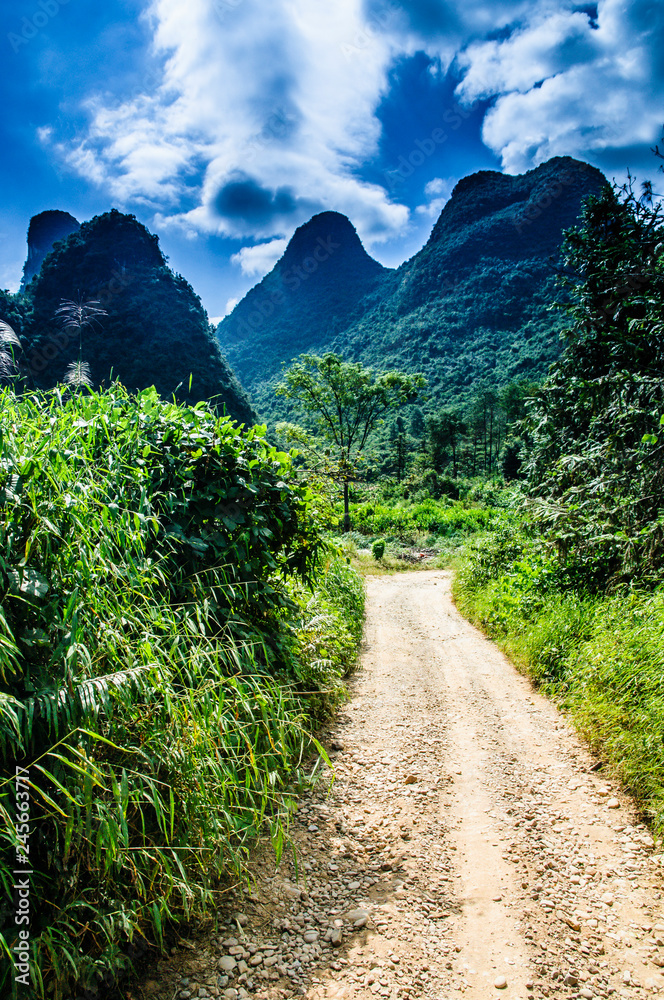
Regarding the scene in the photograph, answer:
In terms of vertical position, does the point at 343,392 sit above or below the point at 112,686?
above

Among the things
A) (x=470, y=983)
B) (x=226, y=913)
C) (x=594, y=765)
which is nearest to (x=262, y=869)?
(x=226, y=913)

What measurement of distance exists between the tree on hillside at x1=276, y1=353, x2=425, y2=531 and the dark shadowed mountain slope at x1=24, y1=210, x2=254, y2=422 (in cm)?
1769

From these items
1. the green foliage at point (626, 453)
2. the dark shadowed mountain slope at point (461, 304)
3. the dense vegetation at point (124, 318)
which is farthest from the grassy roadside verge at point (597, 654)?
the dark shadowed mountain slope at point (461, 304)

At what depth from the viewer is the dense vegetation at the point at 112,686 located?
1554mm

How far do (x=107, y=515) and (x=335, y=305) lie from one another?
8942 cm

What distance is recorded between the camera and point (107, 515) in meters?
2.11

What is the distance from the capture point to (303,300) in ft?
303

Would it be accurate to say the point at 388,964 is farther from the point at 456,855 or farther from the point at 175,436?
the point at 175,436

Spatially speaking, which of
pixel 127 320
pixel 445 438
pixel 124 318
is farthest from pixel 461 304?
pixel 124 318

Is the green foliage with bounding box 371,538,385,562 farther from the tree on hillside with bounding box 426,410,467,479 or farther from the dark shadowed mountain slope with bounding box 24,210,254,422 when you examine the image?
the dark shadowed mountain slope with bounding box 24,210,254,422

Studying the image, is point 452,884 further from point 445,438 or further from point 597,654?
point 445,438

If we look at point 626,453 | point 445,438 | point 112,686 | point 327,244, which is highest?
point 327,244

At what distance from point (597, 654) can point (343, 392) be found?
1779 centimetres

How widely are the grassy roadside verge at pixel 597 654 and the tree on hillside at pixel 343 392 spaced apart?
44.7 ft
